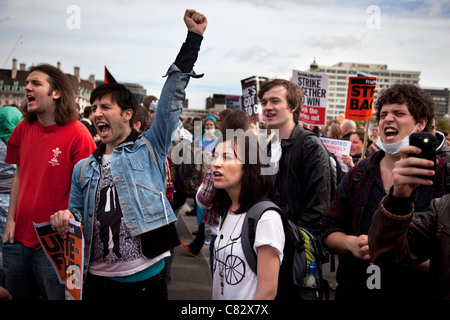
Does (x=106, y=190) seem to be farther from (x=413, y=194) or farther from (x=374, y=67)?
(x=374, y=67)

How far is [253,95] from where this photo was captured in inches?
294

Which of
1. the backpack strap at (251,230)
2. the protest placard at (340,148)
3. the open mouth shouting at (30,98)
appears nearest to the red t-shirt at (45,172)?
the open mouth shouting at (30,98)

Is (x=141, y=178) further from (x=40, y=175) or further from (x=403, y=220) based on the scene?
(x=403, y=220)

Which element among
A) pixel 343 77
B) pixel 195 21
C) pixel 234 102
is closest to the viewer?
pixel 195 21

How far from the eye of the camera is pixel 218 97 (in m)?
72.7

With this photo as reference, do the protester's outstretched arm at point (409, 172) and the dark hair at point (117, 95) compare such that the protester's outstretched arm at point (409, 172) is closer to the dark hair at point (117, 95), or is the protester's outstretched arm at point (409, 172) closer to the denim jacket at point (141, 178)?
the denim jacket at point (141, 178)

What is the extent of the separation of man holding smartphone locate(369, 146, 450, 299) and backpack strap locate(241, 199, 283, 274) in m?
0.66

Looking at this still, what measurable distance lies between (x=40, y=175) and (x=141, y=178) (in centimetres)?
95

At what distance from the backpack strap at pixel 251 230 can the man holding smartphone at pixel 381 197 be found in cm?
47

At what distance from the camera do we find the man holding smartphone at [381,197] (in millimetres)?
2010

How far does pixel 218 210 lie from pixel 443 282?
52.9 inches

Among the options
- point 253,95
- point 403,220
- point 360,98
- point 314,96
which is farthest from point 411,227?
point 253,95

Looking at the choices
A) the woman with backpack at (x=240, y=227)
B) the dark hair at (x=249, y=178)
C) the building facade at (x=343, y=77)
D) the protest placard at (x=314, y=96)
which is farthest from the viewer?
the building facade at (x=343, y=77)
